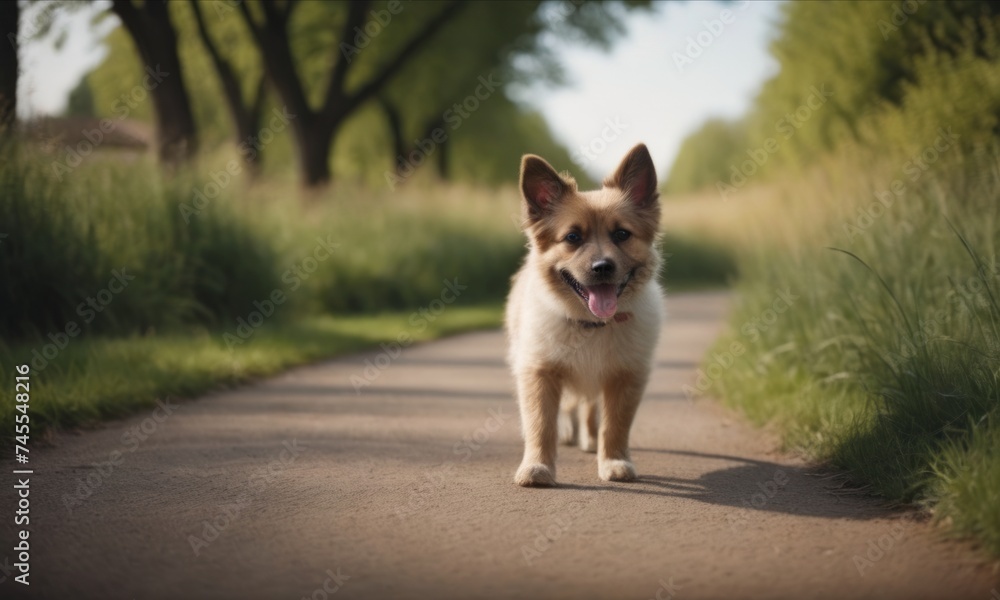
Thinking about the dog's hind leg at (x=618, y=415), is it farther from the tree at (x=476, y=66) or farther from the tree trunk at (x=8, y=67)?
the tree at (x=476, y=66)

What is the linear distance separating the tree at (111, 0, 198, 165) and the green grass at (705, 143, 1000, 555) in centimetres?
987

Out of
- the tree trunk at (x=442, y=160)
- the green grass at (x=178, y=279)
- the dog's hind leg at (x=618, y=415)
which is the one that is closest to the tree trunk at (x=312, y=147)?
the green grass at (x=178, y=279)

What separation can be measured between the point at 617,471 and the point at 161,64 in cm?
1282

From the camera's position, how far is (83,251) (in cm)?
849

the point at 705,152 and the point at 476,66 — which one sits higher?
the point at 705,152

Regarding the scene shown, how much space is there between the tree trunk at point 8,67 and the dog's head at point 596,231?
5.71 meters

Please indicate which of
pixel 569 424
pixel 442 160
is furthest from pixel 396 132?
pixel 569 424

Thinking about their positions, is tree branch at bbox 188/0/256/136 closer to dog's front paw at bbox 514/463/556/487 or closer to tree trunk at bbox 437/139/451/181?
tree trunk at bbox 437/139/451/181

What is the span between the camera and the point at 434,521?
4016 millimetres

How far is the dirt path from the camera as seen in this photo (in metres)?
3.21

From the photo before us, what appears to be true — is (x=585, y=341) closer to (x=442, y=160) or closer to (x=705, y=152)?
(x=442, y=160)

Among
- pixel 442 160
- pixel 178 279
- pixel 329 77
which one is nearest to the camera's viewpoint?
pixel 178 279

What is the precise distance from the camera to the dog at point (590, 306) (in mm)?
4855

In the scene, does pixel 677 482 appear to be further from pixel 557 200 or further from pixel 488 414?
pixel 488 414
